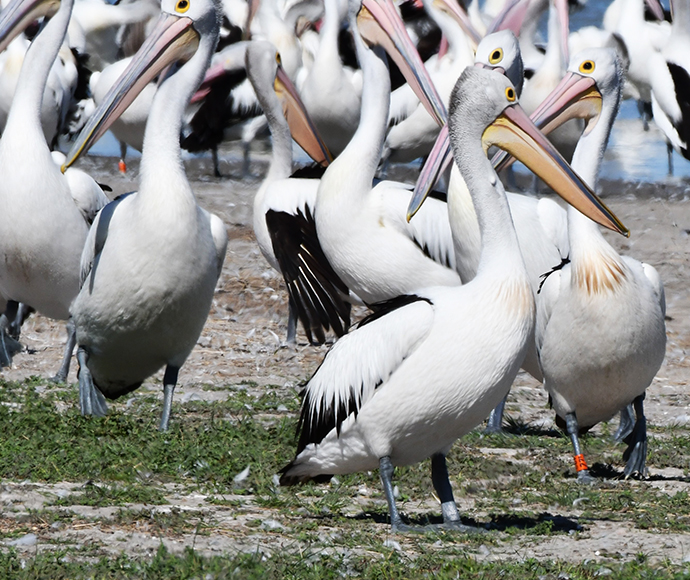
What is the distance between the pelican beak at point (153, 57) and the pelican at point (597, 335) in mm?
1962

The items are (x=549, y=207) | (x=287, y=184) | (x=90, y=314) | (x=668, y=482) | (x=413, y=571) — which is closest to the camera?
(x=413, y=571)

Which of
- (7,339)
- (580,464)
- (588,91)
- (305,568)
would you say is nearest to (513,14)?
(588,91)

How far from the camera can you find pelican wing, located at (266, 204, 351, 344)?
6652 mm

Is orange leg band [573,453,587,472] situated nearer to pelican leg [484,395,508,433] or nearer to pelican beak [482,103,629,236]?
pelican leg [484,395,508,433]

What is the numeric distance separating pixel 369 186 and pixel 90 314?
160 cm

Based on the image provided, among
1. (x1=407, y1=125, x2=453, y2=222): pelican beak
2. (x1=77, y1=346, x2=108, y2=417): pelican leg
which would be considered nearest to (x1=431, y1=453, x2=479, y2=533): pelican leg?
(x1=407, y1=125, x2=453, y2=222): pelican beak

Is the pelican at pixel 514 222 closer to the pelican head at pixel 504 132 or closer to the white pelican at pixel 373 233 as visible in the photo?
the white pelican at pixel 373 233

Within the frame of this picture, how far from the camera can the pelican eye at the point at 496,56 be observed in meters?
6.13

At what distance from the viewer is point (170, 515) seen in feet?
12.5

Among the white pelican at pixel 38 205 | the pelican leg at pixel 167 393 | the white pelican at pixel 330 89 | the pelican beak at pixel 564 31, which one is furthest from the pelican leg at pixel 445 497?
the white pelican at pixel 330 89

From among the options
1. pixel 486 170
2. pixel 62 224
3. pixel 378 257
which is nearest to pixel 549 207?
pixel 378 257

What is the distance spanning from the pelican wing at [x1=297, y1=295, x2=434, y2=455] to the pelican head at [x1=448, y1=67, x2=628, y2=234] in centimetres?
57

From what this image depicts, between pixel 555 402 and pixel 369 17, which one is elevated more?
pixel 369 17

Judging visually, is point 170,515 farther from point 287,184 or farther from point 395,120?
point 395,120
